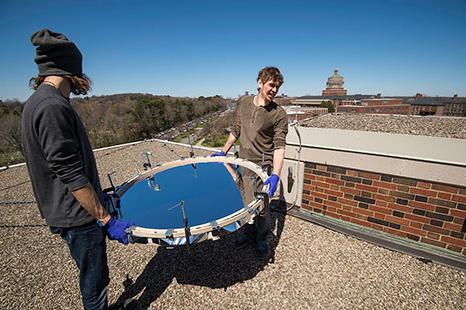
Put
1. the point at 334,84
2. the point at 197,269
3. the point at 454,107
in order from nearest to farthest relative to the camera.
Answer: the point at 197,269
the point at 454,107
the point at 334,84

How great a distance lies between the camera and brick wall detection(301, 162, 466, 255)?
294 cm

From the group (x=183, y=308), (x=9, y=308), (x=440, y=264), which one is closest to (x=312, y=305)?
(x=183, y=308)

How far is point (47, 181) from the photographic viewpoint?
65.8 inches

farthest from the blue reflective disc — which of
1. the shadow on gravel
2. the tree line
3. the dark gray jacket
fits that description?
the tree line

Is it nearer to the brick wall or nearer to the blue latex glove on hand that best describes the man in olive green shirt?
the brick wall

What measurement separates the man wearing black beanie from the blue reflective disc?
43 centimetres

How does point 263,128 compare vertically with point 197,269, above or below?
above

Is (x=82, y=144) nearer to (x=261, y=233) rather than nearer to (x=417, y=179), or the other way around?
(x=261, y=233)

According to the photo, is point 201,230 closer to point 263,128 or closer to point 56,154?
point 56,154

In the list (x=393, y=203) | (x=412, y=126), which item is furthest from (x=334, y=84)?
(x=393, y=203)

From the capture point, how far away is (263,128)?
3.00 meters

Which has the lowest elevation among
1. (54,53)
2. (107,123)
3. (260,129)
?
(107,123)

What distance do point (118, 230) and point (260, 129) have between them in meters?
2.05

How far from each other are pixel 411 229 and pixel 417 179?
826 millimetres
